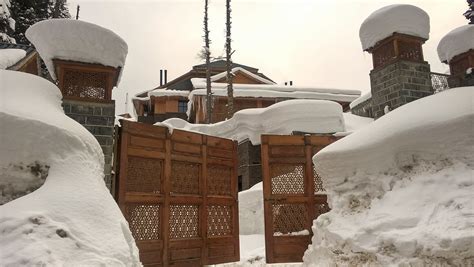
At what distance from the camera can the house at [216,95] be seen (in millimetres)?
21359

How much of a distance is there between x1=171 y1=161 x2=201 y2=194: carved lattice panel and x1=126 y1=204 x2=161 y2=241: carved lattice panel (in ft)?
1.59

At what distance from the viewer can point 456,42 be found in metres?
8.29

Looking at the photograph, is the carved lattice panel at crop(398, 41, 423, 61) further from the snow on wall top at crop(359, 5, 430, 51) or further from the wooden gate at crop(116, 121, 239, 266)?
the wooden gate at crop(116, 121, 239, 266)

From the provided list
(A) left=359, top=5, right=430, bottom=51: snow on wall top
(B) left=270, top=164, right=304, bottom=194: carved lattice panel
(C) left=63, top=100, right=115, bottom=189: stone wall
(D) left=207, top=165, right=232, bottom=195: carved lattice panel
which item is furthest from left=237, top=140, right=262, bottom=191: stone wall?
(C) left=63, top=100, right=115, bottom=189: stone wall

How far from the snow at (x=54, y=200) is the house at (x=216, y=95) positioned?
16.6 metres

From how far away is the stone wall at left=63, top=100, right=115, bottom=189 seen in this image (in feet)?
16.6

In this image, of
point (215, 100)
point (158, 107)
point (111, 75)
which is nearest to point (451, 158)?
point (111, 75)

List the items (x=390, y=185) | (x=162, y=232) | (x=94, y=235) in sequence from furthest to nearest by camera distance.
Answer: (x=162, y=232) < (x=390, y=185) < (x=94, y=235)

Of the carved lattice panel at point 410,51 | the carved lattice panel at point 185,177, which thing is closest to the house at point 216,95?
the carved lattice panel at point 410,51

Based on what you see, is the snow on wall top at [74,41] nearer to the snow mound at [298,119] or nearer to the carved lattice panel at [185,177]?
the carved lattice panel at [185,177]

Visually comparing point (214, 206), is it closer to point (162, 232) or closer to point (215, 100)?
point (162, 232)

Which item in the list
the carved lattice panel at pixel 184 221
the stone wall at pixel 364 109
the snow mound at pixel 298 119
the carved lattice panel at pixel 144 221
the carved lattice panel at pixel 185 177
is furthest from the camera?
the stone wall at pixel 364 109

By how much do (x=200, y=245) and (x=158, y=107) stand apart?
1972cm

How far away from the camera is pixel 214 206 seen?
654cm
